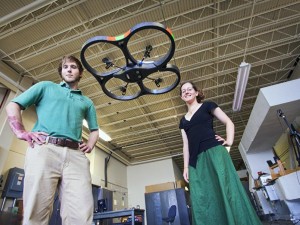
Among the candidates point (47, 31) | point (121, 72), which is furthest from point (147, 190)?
point (121, 72)

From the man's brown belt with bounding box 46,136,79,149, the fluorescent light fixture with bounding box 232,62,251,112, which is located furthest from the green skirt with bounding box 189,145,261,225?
the fluorescent light fixture with bounding box 232,62,251,112

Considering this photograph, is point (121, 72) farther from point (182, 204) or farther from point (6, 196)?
point (182, 204)

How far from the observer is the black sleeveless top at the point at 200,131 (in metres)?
1.51

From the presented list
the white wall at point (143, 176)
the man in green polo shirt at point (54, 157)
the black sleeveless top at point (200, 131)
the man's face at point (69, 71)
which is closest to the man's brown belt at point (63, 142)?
the man in green polo shirt at point (54, 157)

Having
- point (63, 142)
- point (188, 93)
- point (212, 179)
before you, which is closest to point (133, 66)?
point (188, 93)

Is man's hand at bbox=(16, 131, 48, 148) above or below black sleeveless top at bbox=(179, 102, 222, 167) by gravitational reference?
below

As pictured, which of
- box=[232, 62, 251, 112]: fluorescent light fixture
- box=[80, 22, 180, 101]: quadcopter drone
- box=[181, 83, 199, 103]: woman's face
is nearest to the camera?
box=[80, 22, 180, 101]: quadcopter drone

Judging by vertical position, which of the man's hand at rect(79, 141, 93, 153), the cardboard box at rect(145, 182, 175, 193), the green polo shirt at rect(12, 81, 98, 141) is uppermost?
the cardboard box at rect(145, 182, 175, 193)

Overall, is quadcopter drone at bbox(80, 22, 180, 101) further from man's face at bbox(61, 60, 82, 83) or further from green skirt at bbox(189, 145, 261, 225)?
green skirt at bbox(189, 145, 261, 225)

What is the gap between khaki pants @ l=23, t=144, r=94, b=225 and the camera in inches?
38.9

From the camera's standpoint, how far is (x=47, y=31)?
4.58 meters

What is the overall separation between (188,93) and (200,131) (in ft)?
1.39

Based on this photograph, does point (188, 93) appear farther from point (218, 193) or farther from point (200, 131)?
point (218, 193)

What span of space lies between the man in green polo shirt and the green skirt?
0.70 m
